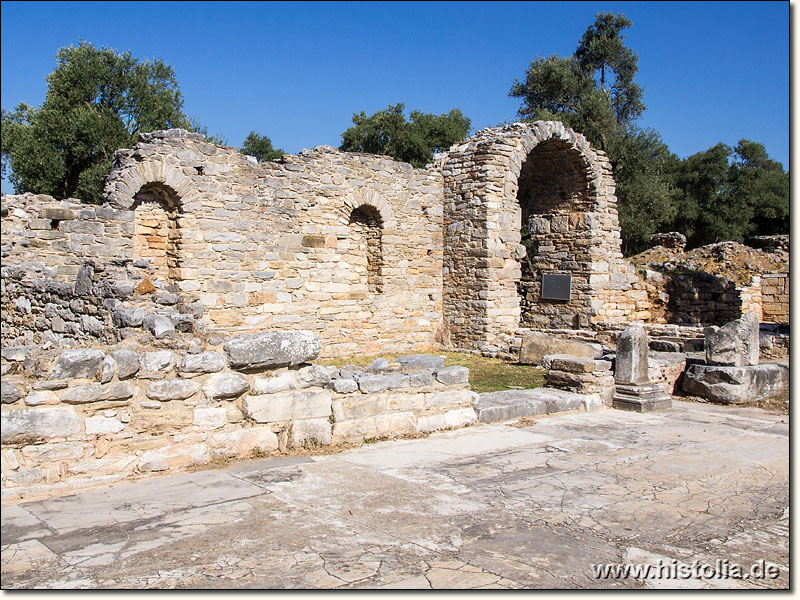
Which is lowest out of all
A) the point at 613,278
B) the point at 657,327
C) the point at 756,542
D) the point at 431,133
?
the point at 756,542

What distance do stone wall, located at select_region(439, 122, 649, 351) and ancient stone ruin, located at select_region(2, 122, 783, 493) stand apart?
0.17 ft

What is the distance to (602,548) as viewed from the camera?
4.09m

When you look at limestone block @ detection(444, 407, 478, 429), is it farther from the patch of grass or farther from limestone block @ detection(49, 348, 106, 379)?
limestone block @ detection(49, 348, 106, 379)

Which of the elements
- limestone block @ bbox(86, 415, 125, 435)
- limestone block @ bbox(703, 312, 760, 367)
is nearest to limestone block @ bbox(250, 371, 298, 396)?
limestone block @ bbox(86, 415, 125, 435)

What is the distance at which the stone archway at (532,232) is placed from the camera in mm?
15430

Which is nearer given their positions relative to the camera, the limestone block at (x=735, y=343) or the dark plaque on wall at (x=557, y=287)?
the limestone block at (x=735, y=343)

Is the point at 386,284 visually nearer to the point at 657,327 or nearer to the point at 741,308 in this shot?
the point at 657,327

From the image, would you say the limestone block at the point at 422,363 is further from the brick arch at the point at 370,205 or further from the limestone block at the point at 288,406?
the brick arch at the point at 370,205

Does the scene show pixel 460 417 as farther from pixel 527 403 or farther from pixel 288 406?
pixel 288 406

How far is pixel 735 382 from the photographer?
375 inches

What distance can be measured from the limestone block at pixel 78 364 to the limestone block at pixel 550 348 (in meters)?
8.26

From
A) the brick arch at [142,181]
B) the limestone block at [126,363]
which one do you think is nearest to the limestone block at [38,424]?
the limestone block at [126,363]

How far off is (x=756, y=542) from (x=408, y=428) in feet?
11.3

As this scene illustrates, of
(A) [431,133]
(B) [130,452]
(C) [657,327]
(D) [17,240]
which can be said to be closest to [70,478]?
(B) [130,452]
